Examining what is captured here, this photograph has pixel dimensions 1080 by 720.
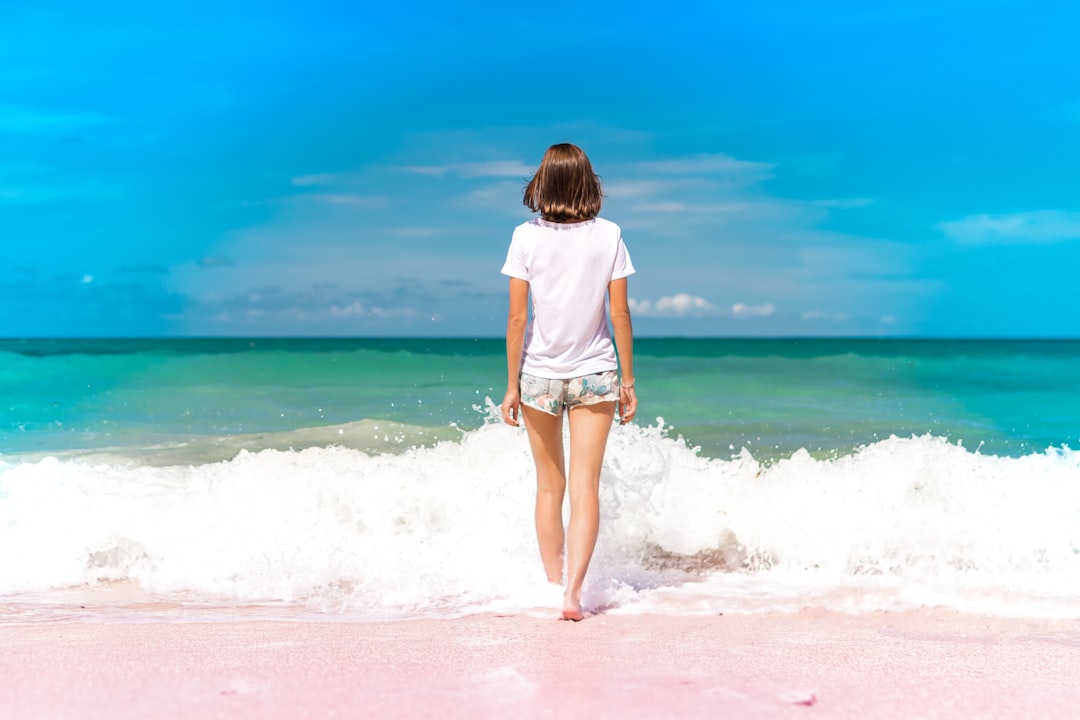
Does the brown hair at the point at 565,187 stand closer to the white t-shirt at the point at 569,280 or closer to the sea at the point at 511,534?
the white t-shirt at the point at 569,280

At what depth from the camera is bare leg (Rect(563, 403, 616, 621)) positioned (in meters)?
3.88

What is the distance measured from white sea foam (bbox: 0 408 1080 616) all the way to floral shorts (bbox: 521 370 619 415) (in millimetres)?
864

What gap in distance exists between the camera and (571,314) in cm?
384

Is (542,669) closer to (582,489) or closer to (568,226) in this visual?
(582,489)

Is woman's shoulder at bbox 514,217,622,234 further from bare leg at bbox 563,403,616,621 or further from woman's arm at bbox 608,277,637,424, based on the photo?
bare leg at bbox 563,403,616,621

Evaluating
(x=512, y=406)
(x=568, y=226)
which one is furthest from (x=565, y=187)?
(x=512, y=406)

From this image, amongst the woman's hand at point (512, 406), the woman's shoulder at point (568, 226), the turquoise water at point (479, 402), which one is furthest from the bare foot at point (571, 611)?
the turquoise water at point (479, 402)

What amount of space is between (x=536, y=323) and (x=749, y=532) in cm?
243

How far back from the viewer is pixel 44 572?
5.09 metres

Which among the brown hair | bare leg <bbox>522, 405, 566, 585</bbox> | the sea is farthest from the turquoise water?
the brown hair

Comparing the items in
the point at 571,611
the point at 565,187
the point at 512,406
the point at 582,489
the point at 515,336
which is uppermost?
the point at 565,187

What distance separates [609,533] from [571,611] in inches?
55.2

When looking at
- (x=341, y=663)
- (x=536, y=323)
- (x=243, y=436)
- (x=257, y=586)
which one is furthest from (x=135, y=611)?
(x=243, y=436)

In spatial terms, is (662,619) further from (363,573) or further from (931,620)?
(363,573)
